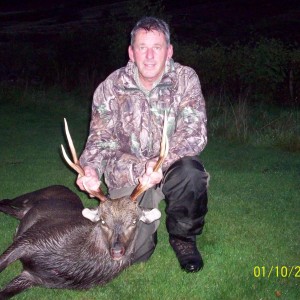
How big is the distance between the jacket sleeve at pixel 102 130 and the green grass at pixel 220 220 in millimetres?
1065

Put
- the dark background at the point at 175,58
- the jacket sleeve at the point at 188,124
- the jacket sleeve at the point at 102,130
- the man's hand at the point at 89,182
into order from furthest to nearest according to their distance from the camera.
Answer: the dark background at the point at 175,58 → the jacket sleeve at the point at 102,130 → the jacket sleeve at the point at 188,124 → the man's hand at the point at 89,182

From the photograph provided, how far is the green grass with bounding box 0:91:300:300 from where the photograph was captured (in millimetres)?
4359

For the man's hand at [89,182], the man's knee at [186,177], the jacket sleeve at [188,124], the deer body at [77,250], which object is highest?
the jacket sleeve at [188,124]

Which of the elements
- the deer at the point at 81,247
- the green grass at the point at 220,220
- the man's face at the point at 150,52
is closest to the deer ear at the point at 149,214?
the deer at the point at 81,247

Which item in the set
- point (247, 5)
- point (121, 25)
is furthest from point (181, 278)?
point (247, 5)

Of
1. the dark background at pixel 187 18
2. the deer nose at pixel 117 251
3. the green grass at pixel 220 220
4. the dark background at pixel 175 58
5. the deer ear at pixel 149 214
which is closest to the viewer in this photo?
the deer nose at pixel 117 251

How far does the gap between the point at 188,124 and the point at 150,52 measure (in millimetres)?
737

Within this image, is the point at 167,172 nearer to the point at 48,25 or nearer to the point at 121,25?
the point at 121,25

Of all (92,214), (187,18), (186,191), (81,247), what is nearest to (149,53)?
(186,191)

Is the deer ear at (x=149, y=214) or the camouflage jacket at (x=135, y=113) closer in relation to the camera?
the deer ear at (x=149, y=214)

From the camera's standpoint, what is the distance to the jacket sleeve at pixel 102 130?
4758 millimetres

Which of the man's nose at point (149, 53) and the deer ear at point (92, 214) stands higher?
the man's nose at point (149, 53)

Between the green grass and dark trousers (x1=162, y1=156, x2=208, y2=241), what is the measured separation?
488 millimetres

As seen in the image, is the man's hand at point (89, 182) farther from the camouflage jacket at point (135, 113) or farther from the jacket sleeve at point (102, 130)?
the camouflage jacket at point (135, 113)
